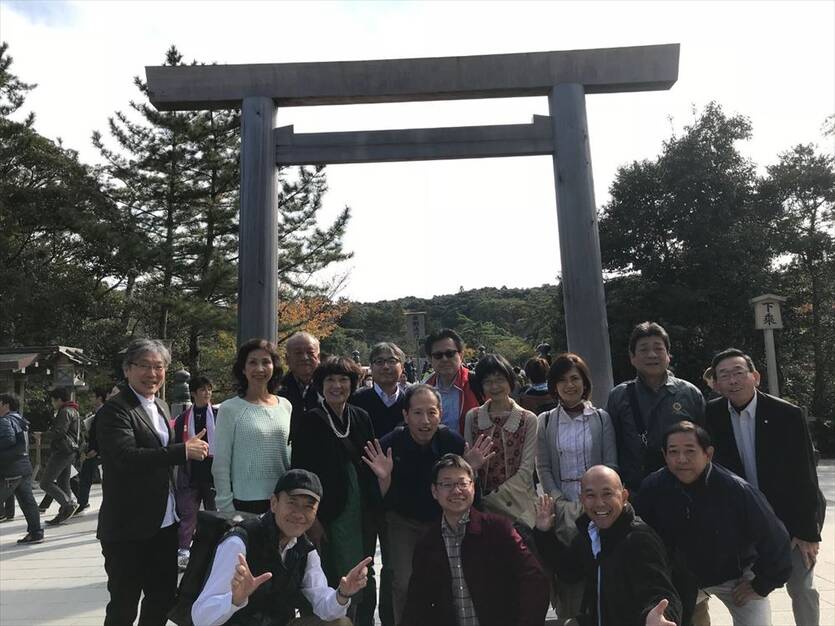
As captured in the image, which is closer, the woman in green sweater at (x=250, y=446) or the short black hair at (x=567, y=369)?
the woman in green sweater at (x=250, y=446)

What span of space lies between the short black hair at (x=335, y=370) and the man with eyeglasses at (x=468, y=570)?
0.71m

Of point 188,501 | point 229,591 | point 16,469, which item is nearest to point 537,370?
point 188,501

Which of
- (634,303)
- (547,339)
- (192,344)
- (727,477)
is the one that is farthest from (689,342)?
(727,477)

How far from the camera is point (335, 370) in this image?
305 cm

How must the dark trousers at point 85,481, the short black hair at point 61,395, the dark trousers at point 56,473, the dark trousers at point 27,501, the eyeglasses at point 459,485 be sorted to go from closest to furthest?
the eyeglasses at point 459,485 < the dark trousers at point 27,501 < the dark trousers at point 56,473 < the short black hair at point 61,395 < the dark trousers at point 85,481

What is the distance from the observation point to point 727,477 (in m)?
2.58

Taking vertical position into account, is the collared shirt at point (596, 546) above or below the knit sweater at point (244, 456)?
below

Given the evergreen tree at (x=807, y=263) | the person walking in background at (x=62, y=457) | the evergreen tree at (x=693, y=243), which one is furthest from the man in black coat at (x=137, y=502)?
the evergreen tree at (x=807, y=263)

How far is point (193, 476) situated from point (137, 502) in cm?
262

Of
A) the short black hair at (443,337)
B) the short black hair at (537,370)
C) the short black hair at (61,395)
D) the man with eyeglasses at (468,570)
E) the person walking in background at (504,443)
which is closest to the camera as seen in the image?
the man with eyeglasses at (468,570)

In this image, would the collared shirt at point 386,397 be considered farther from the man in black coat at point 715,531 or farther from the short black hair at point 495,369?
the man in black coat at point 715,531

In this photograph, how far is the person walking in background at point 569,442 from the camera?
3014 mm

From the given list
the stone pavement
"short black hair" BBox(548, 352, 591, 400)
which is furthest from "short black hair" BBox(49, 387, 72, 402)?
"short black hair" BBox(548, 352, 591, 400)

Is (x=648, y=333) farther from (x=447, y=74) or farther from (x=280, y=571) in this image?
(x=447, y=74)
